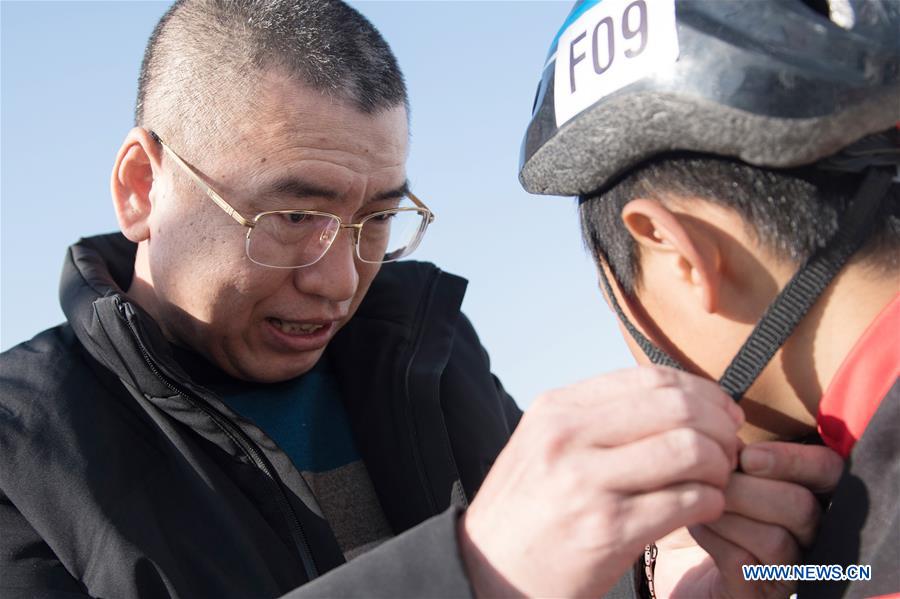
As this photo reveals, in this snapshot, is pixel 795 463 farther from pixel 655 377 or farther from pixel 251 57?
pixel 251 57

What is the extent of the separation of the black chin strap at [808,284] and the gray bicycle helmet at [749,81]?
9 centimetres

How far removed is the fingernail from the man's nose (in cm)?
210

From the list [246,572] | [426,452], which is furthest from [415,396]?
[246,572]

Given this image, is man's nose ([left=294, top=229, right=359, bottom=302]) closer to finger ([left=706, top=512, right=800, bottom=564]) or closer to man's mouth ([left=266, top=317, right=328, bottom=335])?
man's mouth ([left=266, top=317, right=328, bottom=335])

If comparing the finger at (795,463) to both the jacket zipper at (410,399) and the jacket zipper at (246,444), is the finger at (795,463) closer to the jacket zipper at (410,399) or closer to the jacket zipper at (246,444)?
the jacket zipper at (246,444)

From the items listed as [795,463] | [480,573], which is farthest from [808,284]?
[480,573]

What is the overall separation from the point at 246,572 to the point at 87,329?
3.36 feet

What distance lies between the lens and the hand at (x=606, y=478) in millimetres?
1993

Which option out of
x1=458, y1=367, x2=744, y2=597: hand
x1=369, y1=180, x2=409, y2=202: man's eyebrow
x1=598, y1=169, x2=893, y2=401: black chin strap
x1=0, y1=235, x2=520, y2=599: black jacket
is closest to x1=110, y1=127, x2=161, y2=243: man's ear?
x1=0, y1=235, x2=520, y2=599: black jacket

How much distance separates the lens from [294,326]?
4.09 metres

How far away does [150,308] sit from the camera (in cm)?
415

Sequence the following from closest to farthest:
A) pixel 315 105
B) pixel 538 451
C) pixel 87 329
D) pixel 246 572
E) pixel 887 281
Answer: pixel 538 451, pixel 887 281, pixel 246 572, pixel 87 329, pixel 315 105

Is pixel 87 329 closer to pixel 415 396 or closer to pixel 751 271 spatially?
pixel 415 396

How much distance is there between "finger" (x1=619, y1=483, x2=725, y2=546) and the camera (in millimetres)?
2016
